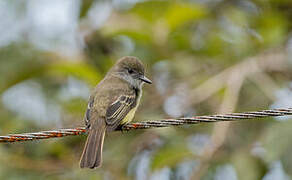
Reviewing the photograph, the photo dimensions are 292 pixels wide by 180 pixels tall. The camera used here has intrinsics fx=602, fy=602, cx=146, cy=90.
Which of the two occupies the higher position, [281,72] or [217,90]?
[281,72]

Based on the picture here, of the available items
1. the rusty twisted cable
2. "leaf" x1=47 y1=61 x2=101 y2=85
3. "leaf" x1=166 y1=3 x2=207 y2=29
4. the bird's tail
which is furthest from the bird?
"leaf" x1=166 y1=3 x2=207 y2=29

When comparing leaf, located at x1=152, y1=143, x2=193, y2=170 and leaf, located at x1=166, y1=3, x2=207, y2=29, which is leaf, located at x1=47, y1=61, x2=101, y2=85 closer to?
leaf, located at x1=166, y1=3, x2=207, y2=29

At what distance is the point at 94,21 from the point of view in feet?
31.9

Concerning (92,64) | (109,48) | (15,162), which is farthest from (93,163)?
(109,48)

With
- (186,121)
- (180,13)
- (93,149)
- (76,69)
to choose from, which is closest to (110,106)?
(93,149)

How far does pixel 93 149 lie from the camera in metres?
5.33

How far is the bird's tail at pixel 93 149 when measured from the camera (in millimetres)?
5191

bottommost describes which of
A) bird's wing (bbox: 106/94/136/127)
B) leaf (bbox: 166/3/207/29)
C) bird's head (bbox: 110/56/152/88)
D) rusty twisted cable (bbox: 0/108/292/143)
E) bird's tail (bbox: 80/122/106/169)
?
rusty twisted cable (bbox: 0/108/292/143)

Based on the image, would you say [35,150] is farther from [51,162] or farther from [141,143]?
[141,143]

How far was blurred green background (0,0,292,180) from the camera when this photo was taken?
7.23 m

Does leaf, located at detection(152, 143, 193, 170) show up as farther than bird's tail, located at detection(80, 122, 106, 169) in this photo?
Yes

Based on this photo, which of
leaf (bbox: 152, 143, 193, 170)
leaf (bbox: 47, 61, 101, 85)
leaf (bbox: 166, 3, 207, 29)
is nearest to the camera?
leaf (bbox: 152, 143, 193, 170)

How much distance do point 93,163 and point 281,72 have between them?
13.5 feet

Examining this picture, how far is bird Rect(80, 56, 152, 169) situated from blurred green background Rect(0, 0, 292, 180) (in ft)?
2.65
